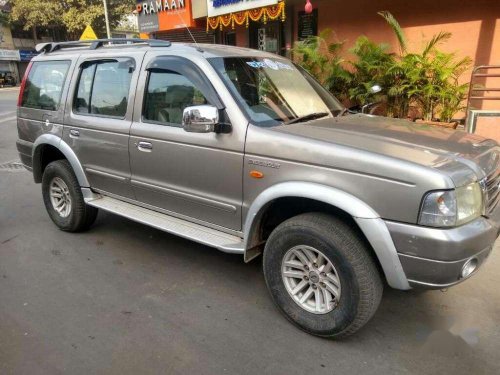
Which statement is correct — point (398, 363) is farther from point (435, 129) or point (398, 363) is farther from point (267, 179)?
point (435, 129)

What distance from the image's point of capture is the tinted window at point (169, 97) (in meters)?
3.44

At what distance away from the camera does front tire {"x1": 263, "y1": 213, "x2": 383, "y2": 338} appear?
263 cm

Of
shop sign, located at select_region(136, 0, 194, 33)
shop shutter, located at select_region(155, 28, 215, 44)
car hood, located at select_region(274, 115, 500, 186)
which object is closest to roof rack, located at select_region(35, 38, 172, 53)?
car hood, located at select_region(274, 115, 500, 186)

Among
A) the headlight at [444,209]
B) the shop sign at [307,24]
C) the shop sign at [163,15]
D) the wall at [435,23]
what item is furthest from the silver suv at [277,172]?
the shop sign at [163,15]

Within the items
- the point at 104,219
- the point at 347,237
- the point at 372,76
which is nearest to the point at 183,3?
the point at 372,76

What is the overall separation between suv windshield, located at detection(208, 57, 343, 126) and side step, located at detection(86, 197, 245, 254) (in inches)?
36.4

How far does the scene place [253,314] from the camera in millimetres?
3223

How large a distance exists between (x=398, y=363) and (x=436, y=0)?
6870 millimetres

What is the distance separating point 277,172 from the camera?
2.90 m

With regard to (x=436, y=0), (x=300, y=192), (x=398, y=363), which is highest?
(x=436, y=0)

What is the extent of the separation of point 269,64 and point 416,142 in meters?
1.55

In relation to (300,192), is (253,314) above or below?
below

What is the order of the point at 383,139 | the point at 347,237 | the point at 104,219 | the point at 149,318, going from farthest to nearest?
the point at 104,219, the point at 149,318, the point at 383,139, the point at 347,237

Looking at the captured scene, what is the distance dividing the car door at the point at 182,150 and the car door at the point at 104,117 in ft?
0.47
